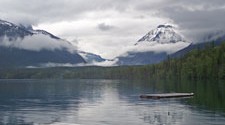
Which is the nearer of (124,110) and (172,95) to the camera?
(124,110)

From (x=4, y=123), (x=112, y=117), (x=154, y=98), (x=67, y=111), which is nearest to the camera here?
(x=4, y=123)

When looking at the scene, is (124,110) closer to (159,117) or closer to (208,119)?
(159,117)

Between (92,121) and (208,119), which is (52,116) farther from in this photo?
(208,119)

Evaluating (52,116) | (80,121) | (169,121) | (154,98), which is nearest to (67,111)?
(52,116)

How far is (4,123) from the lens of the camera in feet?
227

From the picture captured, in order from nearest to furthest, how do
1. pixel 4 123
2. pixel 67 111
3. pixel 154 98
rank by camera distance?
1. pixel 4 123
2. pixel 67 111
3. pixel 154 98

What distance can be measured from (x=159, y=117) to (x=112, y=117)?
312 inches

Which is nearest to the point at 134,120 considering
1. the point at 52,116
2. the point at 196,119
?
the point at 196,119

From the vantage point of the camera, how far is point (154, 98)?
121000mm

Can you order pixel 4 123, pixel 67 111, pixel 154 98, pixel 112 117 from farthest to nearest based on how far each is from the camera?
pixel 154 98, pixel 67 111, pixel 112 117, pixel 4 123

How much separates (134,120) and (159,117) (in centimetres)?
673

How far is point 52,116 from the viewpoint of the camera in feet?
253

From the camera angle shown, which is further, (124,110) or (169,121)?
(124,110)

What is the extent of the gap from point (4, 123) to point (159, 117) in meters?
25.3
